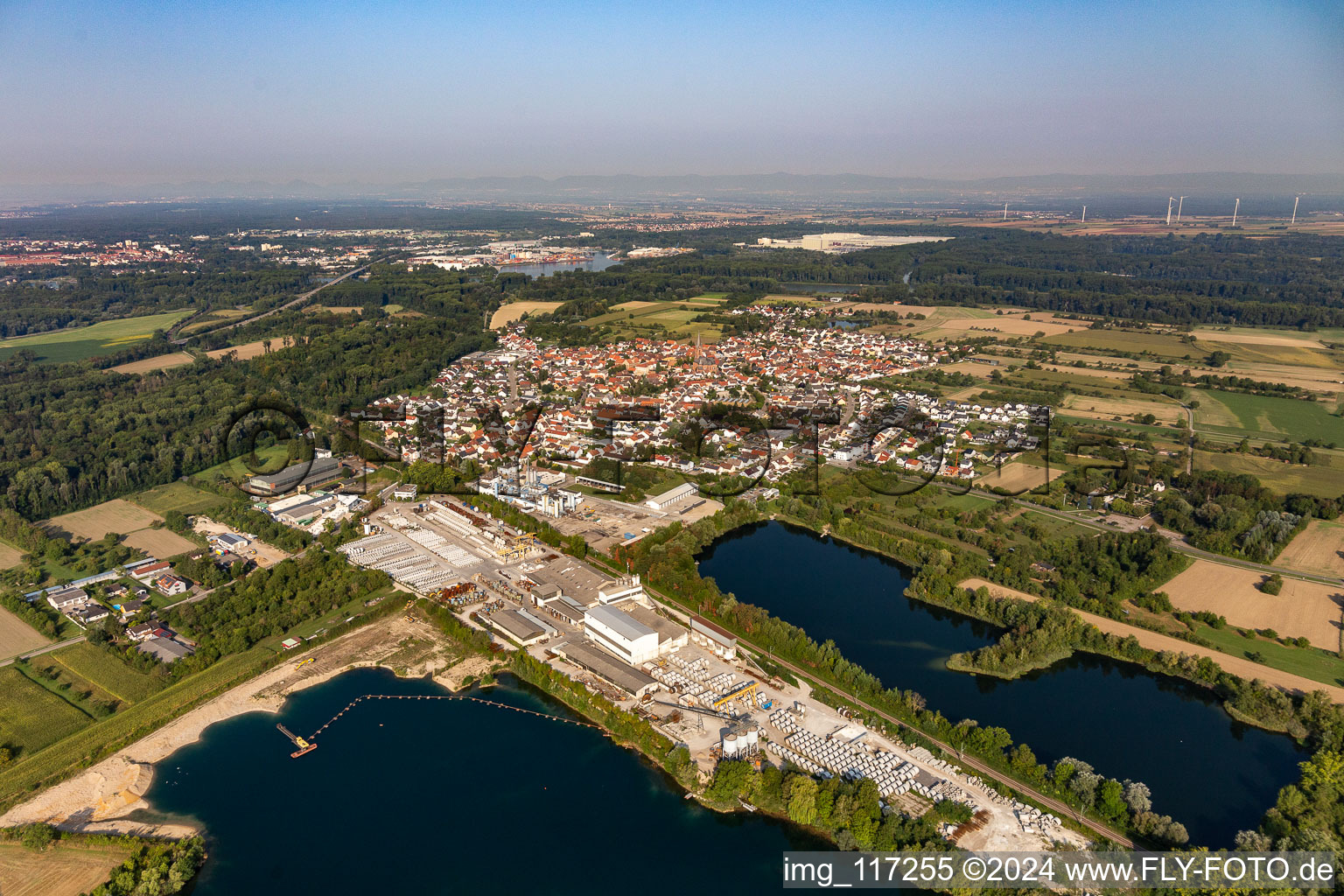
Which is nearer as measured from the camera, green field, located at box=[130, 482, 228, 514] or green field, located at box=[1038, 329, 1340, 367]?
green field, located at box=[130, 482, 228, 514]

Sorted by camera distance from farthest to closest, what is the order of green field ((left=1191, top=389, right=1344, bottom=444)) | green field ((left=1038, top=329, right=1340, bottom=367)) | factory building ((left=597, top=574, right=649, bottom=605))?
green field ((left=1038, top=329, right=1340, bottom=367)) < green field ((left=1191, top=389, right=1344, bottom=444)) < factory building ((left=597, top=574, right=649, bottom=605))

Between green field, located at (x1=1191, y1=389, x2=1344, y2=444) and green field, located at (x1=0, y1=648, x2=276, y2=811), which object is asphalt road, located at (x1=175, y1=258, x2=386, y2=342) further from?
green field, located at (x1=1191, y1=389, x2=1344, y2=444)

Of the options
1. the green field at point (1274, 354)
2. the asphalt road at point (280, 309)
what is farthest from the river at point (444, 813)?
the green field at point (1274, 354)

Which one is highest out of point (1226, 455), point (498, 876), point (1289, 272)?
point (1289, 272)

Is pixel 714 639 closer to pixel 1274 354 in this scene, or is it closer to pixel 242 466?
pixel 242 466

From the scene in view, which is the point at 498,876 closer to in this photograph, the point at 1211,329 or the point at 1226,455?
the point at 1226,455

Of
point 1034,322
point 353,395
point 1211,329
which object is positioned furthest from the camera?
point 1034,322

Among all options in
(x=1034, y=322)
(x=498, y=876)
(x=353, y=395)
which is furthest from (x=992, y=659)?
(x=1034, y=322)

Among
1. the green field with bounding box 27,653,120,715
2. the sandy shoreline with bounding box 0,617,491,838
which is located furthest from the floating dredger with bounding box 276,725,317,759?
the green field with bounding box 27,653,120,715
